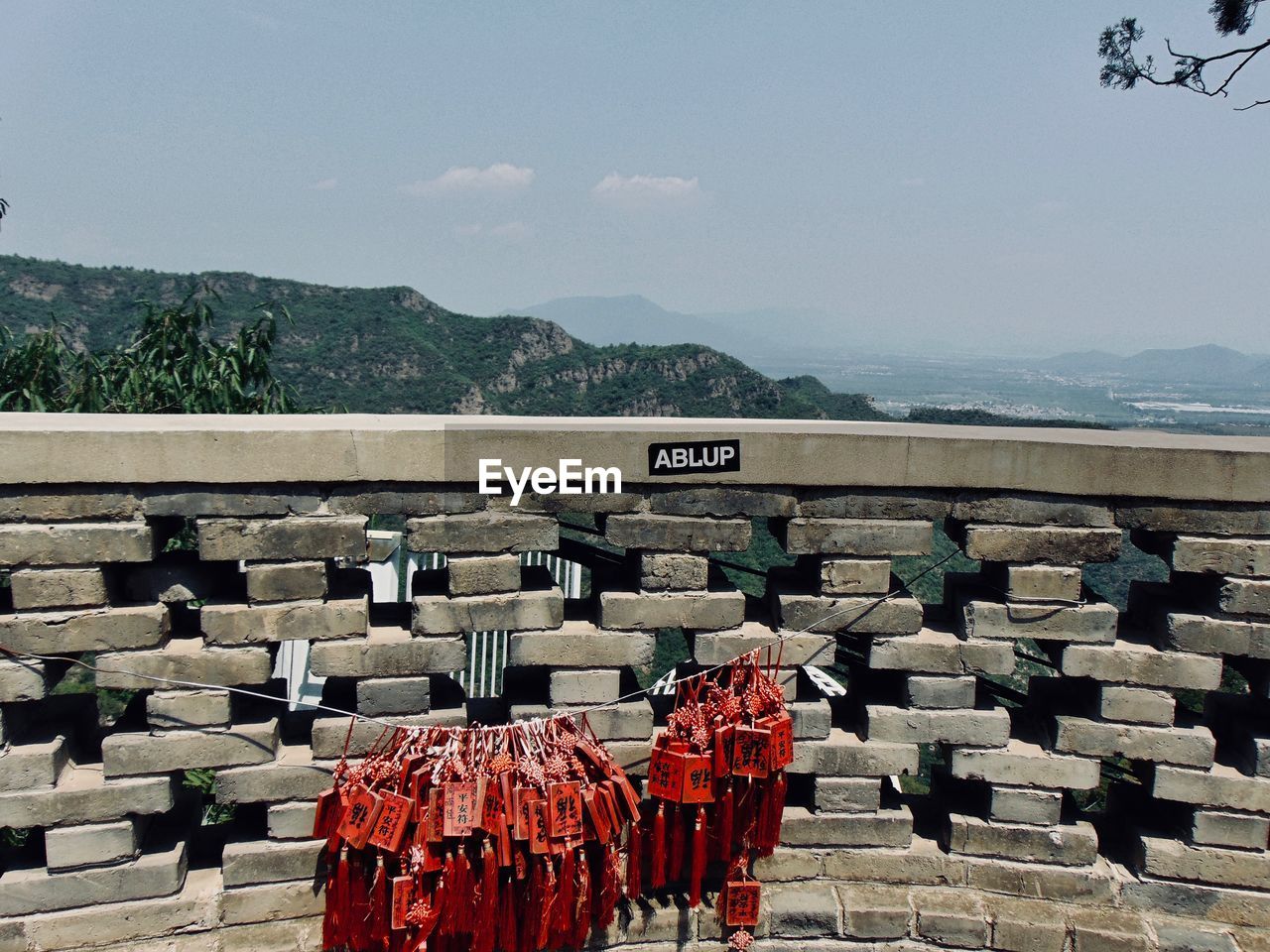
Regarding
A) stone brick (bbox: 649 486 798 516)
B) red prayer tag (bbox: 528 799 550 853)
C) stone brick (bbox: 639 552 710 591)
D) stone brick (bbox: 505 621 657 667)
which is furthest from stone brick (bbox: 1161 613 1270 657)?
red prayer tag (bbox: 528 799 550 853)

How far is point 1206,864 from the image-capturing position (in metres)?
4.65

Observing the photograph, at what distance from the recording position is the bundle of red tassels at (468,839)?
405cm

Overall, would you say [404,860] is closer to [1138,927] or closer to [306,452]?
[306,452]

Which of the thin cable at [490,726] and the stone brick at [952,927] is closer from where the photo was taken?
the thin cable at [490,726]

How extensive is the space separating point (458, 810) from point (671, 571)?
1.38 m

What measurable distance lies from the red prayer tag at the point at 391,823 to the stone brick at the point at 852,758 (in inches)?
71.9

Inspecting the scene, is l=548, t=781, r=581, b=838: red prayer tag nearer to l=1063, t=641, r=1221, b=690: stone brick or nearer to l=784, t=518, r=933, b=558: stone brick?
l=784, t=518, r=933, b=558: stone brick

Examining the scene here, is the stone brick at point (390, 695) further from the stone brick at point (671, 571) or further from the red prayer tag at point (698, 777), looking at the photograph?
the red prayer tag at point (698, 777)

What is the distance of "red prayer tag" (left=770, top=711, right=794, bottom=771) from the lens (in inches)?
171

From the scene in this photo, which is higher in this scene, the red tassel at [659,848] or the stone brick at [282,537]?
the stone brick at [282,537]

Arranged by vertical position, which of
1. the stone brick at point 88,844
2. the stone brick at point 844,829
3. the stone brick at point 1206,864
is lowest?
the stone brick at point 1206,864

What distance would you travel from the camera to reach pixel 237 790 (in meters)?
4.25

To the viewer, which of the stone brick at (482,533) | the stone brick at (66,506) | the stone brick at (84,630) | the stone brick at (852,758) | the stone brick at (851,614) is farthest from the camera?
the stone brick at (852,758)

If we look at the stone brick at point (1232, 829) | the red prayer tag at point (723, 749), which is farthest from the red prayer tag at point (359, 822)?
the stone brick at point (1232, 829)
